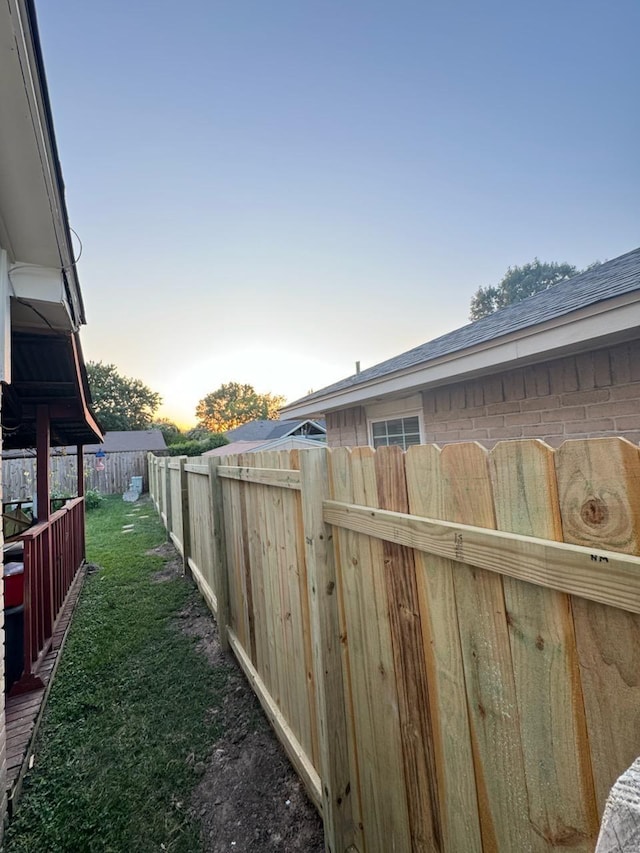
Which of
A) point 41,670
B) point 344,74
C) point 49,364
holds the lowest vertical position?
point 41,670

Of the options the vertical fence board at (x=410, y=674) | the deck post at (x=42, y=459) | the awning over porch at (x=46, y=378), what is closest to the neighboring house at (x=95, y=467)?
the awning over porch at (x=46, y=378)

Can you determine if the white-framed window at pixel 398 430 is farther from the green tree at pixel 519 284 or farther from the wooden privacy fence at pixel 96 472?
the green tree at pixel 519 284

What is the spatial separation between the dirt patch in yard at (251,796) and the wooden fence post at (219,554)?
2.34 ft

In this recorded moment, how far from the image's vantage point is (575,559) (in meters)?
0.67

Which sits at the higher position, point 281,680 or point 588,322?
point 588,322

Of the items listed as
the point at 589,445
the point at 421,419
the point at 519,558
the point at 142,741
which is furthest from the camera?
the point at 421,419

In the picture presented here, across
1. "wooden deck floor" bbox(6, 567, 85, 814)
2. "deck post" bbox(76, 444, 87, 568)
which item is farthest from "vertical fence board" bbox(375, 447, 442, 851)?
"deck post" bbox(76, 444, 87, 568)

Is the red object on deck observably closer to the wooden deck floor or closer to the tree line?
the wooden deck floor

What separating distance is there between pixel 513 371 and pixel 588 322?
0.93m

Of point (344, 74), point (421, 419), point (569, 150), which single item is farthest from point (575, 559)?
point (569, 150)

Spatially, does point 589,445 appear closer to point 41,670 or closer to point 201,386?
point 41,670

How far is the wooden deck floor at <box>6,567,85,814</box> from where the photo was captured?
6.45 feet

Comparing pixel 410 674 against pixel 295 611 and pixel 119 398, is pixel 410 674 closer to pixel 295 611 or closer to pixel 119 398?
pixel 295 611

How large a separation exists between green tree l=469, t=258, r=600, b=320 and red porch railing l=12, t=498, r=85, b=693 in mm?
39273
